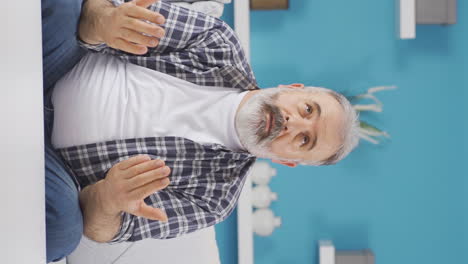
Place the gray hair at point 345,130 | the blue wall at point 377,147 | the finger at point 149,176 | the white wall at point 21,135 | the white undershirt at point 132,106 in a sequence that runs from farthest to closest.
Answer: the blue wall at point 377,147
the gray hair at point 345,130
the white undershirt at point 132,106
the finger at point 149,176
the white wall at point 21,135

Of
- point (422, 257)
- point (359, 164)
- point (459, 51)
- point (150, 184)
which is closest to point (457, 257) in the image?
point (422, 257)

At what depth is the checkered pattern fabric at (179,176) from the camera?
1277 millimetres

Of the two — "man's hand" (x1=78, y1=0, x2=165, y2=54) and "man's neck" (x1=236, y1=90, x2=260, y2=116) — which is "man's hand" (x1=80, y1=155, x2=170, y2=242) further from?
"man's neck" (x1=236, y1=90, x2=260, y2=116)

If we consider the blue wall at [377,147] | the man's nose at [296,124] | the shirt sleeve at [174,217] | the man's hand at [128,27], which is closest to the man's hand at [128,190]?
the shirt sleeve at [174,217]

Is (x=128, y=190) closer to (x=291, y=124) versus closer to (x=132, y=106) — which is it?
(x=132, y=106)

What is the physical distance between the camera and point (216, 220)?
1.41 meters

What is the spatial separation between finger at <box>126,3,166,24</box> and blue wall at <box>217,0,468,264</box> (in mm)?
1233

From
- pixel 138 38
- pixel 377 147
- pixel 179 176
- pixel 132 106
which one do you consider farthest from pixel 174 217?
pixel 377 147

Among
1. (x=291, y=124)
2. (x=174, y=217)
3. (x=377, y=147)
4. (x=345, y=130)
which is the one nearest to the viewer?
(x=174, y=217)

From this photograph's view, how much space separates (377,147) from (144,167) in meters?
1.45

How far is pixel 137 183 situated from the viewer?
1.00 meters

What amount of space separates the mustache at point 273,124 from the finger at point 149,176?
467 mm

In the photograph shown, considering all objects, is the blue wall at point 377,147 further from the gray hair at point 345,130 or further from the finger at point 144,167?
the finger at point 144,167

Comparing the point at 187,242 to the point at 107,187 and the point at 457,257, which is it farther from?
the point at 457,257
